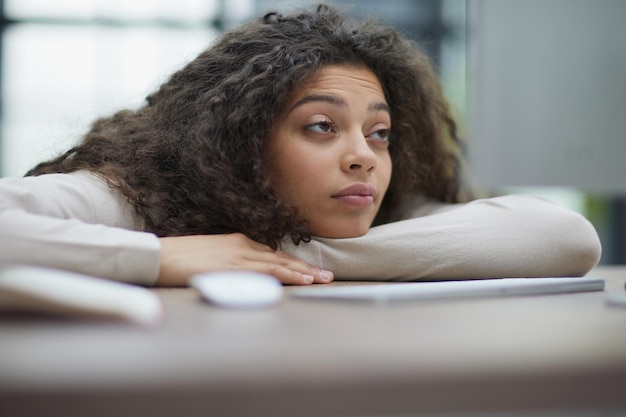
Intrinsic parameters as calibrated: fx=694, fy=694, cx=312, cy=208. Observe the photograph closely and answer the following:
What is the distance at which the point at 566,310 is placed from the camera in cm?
65

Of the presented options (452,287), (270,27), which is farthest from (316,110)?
(452,287)

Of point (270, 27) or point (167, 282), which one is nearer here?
point (167, 282)

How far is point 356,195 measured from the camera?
50.5 inches

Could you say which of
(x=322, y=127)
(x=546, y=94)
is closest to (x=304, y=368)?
(x=322, y=127)

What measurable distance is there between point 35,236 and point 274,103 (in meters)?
0.54

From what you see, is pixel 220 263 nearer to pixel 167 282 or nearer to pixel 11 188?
pixel 167 282

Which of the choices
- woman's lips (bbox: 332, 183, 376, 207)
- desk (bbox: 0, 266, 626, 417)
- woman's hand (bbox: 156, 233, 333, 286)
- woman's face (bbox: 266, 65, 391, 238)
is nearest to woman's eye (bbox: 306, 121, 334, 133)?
woman's face (bbox: 266, 65, 391, 238)

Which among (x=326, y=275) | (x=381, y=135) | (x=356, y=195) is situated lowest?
(x=326, y=275)

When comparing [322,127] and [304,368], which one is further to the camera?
[322,127]

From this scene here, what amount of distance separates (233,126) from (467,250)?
0.47 m

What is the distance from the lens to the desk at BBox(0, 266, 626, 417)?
1.11 feet

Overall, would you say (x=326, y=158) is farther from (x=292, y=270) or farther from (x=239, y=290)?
(x=239, y=290)

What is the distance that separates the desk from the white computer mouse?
0.29ft

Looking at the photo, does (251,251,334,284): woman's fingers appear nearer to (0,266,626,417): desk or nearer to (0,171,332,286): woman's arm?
(0,171,332,286): woman's arm
